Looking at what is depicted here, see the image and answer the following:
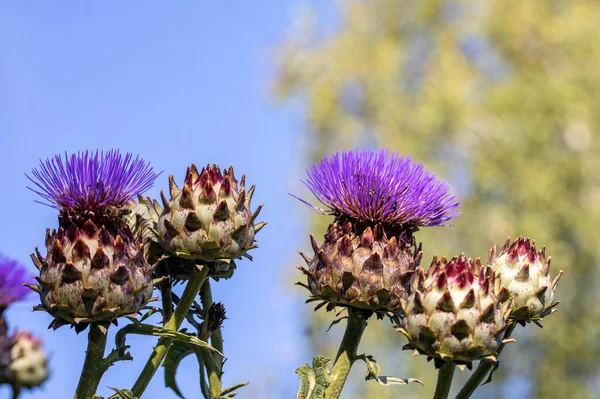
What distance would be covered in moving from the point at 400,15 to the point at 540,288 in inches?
726

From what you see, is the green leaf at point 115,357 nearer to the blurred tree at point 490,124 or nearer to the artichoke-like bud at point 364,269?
the artichoke-like bud at point 364,269

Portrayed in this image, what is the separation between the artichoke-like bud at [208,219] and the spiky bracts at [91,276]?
Answer: 0.12 meters

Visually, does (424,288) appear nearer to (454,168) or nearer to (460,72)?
(454,168)

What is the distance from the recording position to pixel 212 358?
256 cm

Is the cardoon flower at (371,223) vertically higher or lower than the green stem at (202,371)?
higher

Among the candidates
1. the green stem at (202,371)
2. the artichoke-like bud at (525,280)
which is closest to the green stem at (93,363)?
the green stem at (202,371)

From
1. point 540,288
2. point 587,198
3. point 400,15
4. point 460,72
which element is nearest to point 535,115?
point 587,198

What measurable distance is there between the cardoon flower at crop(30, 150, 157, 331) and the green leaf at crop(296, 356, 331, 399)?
48cm

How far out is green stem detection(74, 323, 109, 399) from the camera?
93.0 inches

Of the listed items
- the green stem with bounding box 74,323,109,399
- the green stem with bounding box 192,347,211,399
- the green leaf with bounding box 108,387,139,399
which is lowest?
the green leaf with bounding box 108,387,139,399

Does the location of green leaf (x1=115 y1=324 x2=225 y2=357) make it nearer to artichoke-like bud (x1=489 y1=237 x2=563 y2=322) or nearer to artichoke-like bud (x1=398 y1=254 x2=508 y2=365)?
artichoke-like bud (x1=398 y1=254 x2=508 y2=365)

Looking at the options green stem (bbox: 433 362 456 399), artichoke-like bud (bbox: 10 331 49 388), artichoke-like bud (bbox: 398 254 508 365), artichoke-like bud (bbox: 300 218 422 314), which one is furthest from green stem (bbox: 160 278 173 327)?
artichoke-like bud (bbox: 10 331 49 388)

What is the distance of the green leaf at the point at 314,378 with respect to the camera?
8.11ft

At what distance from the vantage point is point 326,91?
61.2ft
